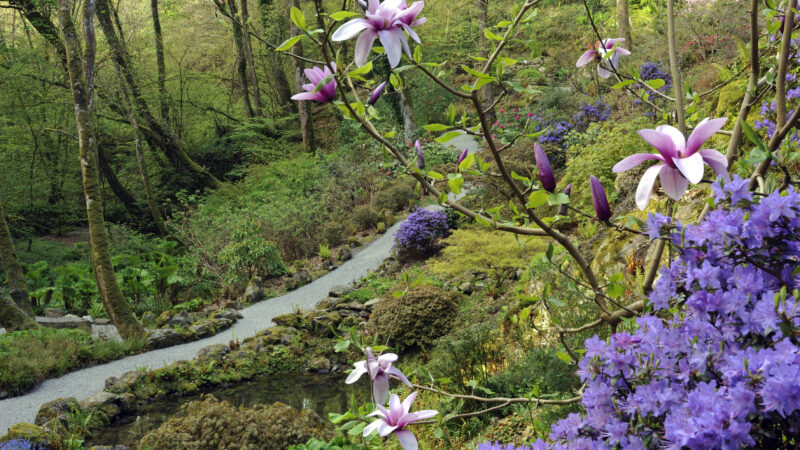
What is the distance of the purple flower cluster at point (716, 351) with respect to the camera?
721mm

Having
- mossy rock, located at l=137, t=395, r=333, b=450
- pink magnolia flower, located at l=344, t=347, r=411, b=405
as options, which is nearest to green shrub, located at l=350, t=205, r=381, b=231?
mossy rock, located at l=137, t=395, r=333, b=450

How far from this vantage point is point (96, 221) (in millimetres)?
6941

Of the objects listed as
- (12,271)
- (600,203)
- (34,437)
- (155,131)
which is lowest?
(34,437)

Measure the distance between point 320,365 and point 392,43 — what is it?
5.97 m

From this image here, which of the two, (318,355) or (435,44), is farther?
(435,44)

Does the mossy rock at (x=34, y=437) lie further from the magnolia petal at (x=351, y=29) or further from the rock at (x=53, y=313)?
the magnolia petal at (x=351, y=29)

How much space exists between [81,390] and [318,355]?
2561 millimetres

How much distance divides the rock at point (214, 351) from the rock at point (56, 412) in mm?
1466

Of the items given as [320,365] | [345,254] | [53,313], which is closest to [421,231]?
[345,254]

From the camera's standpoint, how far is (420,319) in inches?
234

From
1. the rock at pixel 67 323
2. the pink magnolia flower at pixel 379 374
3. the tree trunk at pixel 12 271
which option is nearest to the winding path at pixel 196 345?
the rock at pixel 67 323

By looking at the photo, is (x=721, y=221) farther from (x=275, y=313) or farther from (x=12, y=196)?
(x=12, y=196)

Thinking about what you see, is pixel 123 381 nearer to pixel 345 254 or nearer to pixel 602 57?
pixel 345 254

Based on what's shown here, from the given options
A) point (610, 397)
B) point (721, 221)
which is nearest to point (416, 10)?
point (721, 221)
